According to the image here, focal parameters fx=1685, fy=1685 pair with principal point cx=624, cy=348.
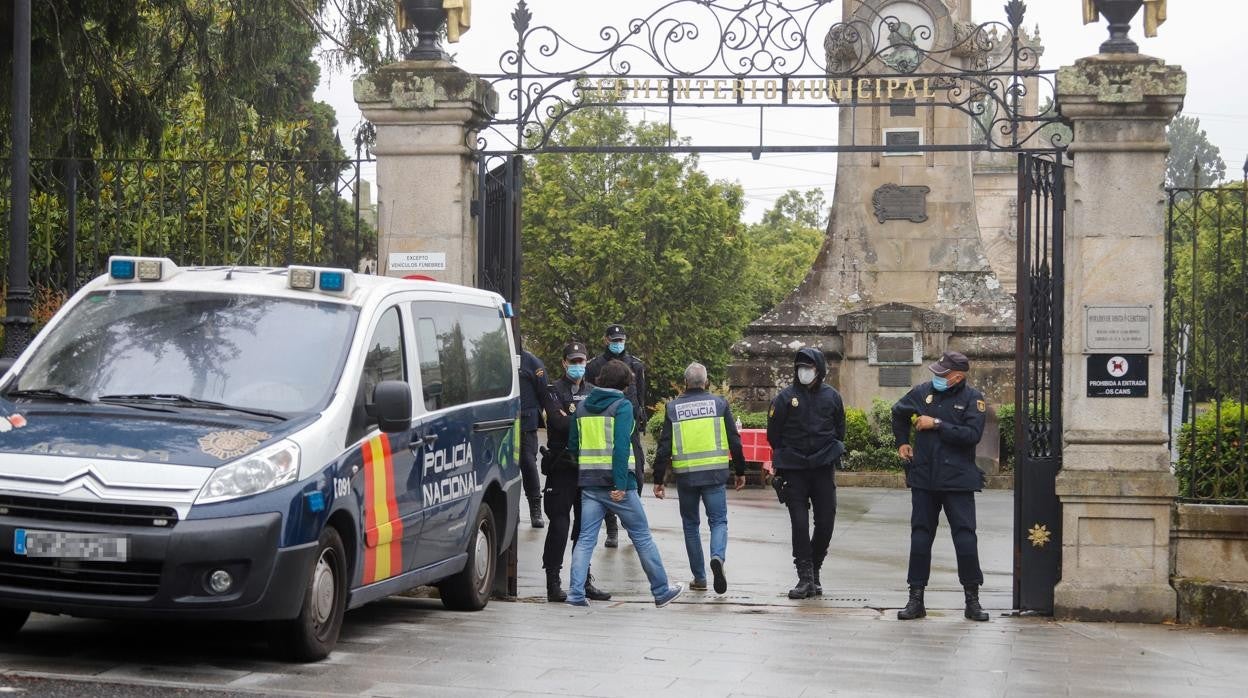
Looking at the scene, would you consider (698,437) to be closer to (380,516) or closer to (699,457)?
(699,457)

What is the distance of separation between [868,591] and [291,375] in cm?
566

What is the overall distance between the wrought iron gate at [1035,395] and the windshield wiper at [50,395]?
19.5 feet

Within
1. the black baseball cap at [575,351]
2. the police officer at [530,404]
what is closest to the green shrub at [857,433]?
the police officer at [530,404]

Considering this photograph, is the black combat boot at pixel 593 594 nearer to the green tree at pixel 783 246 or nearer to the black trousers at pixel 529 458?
the black trousers at pixel 529 458

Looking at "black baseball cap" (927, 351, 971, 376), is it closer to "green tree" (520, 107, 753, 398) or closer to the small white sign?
the small white sign

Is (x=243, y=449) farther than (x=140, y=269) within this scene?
No

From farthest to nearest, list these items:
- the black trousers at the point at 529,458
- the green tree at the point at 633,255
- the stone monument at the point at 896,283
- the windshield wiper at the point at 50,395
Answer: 1. the green tree at the point at 633,255
2. the stone monument at the point at 896,283
3. the black trousers at the point at 529,458
4. the windshield wiper at the point at 50,395

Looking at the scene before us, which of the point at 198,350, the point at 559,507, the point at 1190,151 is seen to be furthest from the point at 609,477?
the point at 1190,151

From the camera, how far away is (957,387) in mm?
10891

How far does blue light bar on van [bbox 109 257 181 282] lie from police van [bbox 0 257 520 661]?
0.01m

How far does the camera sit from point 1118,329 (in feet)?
35.9

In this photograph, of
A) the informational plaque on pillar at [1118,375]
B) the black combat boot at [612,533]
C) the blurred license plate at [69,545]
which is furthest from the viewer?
the black combat boot at [612,533]

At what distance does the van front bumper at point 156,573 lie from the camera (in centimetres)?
711

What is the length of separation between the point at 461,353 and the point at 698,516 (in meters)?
2.75
